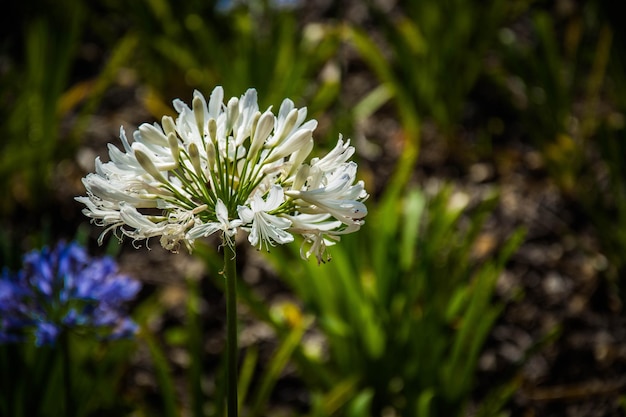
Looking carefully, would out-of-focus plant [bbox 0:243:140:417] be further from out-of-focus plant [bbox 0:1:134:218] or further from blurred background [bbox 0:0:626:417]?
out-of-focus plant [bbox 0:1:134:218]

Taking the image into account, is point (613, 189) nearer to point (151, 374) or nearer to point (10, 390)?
point (151, 374)

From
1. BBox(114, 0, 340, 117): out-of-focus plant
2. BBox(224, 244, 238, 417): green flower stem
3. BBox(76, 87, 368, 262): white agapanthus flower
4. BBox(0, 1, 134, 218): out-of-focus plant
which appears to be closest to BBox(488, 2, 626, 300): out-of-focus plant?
BBox(114, 0, 340, 117): out-of-focus plant

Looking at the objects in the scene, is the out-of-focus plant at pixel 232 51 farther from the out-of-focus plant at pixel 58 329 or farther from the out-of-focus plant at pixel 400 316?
the out-of-focus plant at pixel 58 329

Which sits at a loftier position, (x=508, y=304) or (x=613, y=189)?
(x=613, y=189)

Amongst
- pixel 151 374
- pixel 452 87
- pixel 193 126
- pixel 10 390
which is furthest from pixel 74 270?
pixel 452 87

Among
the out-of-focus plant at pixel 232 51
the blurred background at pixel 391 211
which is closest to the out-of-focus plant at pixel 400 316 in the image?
the blurred background at pixel 391 211

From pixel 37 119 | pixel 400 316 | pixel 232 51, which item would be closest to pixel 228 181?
pixel 400 316
